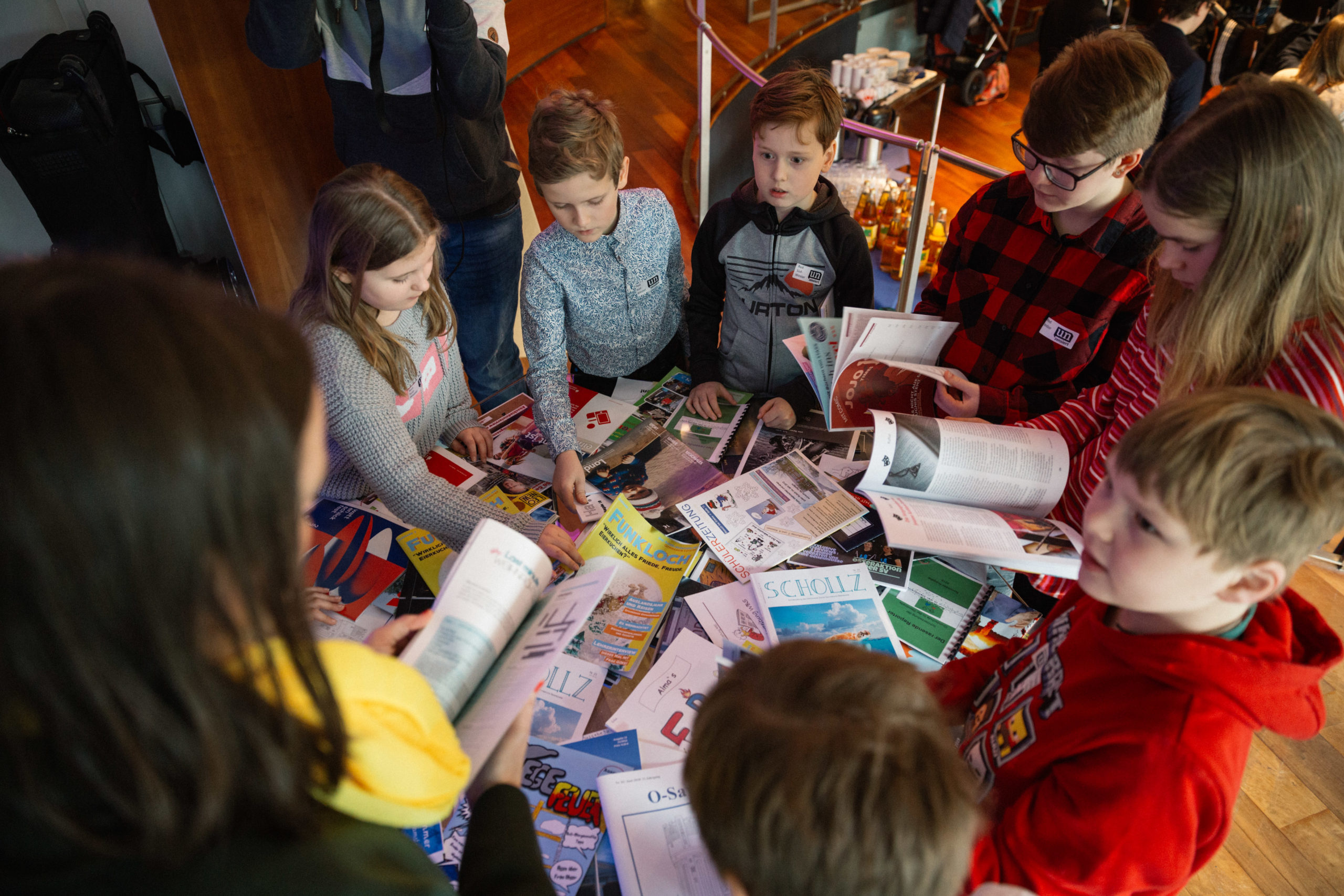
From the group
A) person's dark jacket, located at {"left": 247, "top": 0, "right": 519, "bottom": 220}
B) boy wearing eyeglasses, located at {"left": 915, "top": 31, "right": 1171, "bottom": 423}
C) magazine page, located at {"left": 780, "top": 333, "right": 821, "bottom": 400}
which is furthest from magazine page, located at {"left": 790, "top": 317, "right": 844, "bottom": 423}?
person's dark jacket, located at {"left": 247, "top": 0, "right": 519, "bottom": 220}

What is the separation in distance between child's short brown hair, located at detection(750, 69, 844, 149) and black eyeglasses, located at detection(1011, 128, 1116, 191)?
Result: 404 mm

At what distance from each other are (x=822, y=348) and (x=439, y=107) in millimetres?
1215

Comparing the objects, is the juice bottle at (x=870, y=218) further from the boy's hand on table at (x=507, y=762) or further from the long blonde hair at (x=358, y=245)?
the boy's hand on table at (x=507, y=762)

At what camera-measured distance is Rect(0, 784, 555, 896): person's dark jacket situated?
1.51 feet

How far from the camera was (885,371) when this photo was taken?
1509 mm

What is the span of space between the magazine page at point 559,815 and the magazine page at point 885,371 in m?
0.78

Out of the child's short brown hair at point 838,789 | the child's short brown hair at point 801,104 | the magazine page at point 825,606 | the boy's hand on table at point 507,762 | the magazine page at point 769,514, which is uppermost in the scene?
the child's short brown hair at point 801,104

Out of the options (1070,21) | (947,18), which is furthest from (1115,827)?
(947,18)

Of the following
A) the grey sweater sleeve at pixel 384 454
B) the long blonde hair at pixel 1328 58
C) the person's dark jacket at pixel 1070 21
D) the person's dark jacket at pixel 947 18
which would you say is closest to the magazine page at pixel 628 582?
the grey sweater sleeve at pixel 384 454

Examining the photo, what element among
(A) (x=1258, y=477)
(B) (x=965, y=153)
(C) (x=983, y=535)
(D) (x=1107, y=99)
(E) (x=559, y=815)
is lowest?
(B) (x=965, y=153)

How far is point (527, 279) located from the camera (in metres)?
1.71

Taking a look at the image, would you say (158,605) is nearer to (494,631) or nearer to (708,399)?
(494,631)

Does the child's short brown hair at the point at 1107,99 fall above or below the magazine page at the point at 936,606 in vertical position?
above

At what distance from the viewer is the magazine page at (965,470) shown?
1255 millimetres
